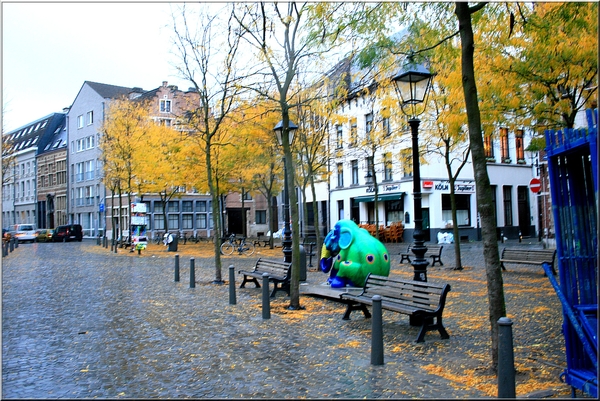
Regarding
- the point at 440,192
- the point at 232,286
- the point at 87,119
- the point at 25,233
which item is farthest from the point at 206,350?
the point at 87,119

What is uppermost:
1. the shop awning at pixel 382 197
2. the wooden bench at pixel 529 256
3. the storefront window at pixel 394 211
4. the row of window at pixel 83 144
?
the row of window at pixel 83 144

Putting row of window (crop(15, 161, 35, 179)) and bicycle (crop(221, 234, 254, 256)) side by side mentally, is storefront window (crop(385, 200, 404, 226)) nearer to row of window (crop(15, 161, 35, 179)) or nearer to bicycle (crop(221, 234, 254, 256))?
bicycle (crop(221, 234, 254, 256))

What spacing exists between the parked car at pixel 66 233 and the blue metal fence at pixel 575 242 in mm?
52383

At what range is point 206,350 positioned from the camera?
279 inches

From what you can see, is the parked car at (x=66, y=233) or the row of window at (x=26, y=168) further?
the row of window at (x=26, y=168)

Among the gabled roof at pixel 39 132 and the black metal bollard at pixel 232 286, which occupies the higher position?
the gabled roof at pixel 39 132

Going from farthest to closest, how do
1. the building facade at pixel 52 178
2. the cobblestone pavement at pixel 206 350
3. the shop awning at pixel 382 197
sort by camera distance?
the building facade at pixel 52 178, the shop awning at pixel 382 197, the cobblestone pavement at pixel 206 350

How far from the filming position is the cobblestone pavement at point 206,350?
5.47 meters

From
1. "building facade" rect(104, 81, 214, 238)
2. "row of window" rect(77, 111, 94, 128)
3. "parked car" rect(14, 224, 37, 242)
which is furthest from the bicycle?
"row of window" rect(77, 111, 94, 128)

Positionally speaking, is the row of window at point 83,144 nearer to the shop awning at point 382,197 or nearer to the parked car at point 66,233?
the parked car at point 66,233

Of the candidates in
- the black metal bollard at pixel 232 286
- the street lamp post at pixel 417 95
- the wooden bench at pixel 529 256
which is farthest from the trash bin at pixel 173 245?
the street lamp post at pixel 417 95

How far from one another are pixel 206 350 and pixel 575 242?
4.74 metres

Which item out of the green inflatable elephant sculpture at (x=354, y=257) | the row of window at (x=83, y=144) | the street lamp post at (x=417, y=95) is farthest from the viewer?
the row of window at (x=83, y=144)

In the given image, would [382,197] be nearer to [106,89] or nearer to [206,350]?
[206,350]
